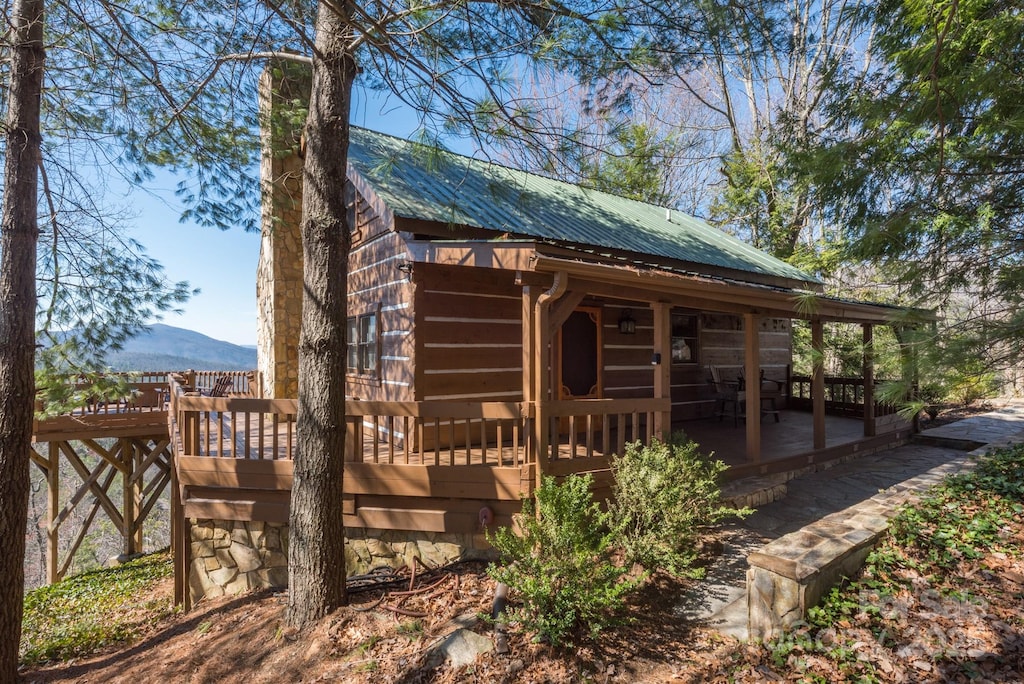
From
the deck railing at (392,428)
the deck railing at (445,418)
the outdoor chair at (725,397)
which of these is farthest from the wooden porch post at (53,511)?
the outdoor chair at (725,397)

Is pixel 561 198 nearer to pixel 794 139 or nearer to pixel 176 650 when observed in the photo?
pixel 794 139

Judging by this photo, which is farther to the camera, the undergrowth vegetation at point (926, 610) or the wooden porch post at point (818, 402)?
the wooden porch post at point (818, 402)

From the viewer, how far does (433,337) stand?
6609 mm

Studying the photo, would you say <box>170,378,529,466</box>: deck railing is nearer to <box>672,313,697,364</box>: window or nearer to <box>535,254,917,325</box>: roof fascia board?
<box>535,254,917,325</box>: roof fascia board

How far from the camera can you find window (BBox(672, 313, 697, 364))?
10141 mm

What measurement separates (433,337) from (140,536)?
1021 centimetres

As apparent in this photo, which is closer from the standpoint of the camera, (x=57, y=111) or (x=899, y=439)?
(x=57, y=111)

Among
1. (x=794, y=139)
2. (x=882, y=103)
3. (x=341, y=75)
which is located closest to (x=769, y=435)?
(x=794, y=139)

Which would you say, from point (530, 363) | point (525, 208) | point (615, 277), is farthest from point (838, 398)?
point (530, 363)

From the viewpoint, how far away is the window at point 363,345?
25.2 feet

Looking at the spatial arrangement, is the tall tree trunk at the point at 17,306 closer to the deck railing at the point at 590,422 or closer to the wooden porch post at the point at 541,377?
the wooden porch post at the point at 541,377

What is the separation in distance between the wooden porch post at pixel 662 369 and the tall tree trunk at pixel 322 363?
3257 mm

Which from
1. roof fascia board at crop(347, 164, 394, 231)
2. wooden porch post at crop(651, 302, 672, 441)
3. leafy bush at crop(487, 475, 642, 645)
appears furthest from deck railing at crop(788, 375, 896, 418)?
roof fascia board at crop(347, 164, 394, 231)

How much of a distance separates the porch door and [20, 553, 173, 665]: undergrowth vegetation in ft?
21.7
